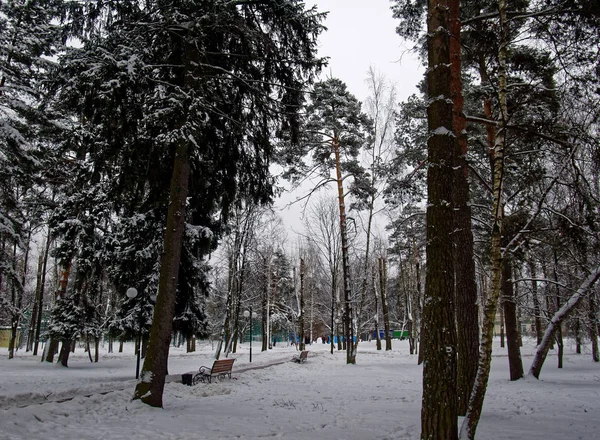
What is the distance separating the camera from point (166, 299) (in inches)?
304

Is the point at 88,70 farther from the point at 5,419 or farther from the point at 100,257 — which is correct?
the point at 100,257

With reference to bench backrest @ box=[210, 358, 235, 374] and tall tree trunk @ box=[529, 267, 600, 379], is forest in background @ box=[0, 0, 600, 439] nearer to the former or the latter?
tall tree trunk @ box=[529, 267, 600, 379]

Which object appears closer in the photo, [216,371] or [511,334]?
[216,371]

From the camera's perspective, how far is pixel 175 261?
26.1 feet

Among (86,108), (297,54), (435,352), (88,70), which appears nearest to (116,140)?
(86,108)

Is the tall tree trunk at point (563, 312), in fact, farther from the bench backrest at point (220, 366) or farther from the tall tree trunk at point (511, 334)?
the bench backrest at point (220, 366)

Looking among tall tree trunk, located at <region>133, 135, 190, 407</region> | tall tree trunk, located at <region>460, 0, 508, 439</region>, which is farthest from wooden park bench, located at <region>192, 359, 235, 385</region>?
tall tree trunk, located at <region>460, 0, 508, 439</region>

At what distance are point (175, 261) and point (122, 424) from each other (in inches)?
119

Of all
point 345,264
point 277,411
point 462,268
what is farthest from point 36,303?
point 462,268

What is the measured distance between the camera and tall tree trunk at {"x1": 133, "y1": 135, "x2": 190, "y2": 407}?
24.2ft

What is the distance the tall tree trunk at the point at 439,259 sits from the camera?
13.5ft

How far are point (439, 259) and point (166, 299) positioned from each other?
548 cm

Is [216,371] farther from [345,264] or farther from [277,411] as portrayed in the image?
[345,264]

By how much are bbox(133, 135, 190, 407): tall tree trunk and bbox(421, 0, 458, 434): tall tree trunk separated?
454 cm
